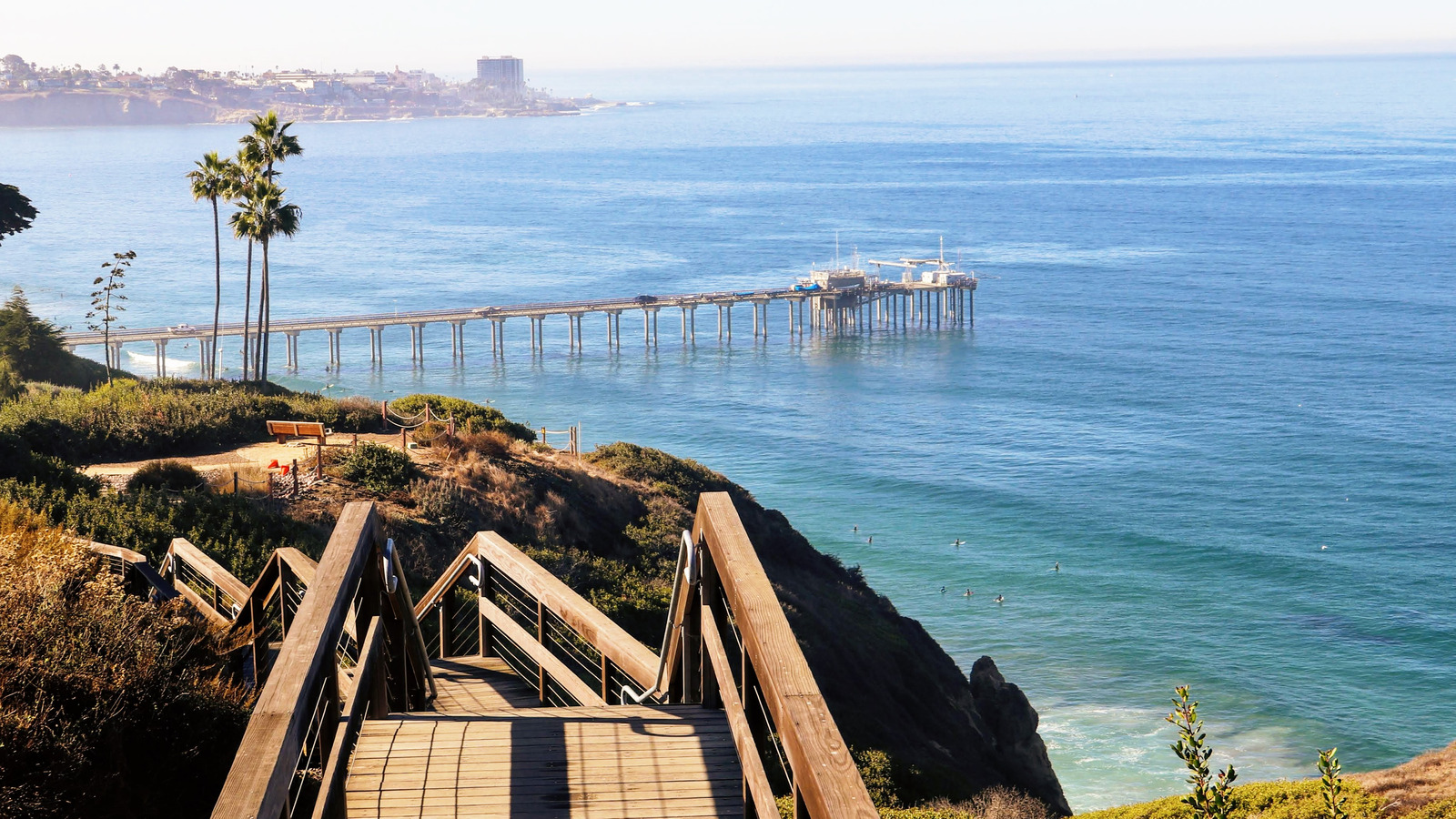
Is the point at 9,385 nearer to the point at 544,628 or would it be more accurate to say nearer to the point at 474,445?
the point at 474,445

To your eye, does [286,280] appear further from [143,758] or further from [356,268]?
[143,758]

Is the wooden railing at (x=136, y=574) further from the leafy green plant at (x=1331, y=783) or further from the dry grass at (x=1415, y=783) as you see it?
the dry grass at (x=1415, y=783)

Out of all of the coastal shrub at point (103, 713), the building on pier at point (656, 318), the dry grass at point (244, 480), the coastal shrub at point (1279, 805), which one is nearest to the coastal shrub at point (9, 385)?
the dry grass at point (244, 480)

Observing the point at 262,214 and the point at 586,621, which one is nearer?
the point at 586,621

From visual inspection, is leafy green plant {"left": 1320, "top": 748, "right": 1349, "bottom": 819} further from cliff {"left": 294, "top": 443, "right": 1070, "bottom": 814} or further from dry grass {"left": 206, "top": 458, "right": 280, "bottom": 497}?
dry grass {"left": 206, "top": 458, "right": 280, "bottom": 497}

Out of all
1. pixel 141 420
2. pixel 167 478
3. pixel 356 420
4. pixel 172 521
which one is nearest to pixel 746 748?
pixel 172 521
